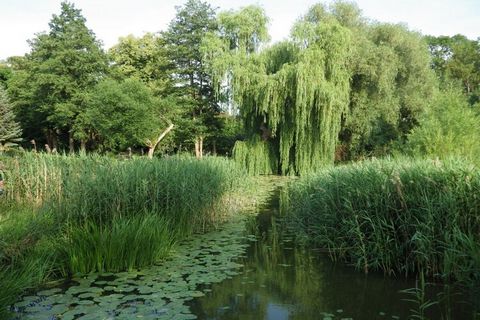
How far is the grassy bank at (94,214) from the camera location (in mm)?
5074

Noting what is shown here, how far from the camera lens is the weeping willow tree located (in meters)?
16.8

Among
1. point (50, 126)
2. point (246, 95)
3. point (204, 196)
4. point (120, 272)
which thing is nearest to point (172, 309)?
point (120, 272)

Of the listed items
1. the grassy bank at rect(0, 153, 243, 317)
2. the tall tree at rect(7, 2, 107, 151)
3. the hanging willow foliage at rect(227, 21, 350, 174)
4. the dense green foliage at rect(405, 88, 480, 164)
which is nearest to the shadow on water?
the grassy bank at rect(0, 153, 243, 317)

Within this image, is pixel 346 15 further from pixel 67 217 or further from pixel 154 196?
pixel 67 217

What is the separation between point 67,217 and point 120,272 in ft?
3.77

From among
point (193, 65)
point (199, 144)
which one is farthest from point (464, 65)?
point (199, 144)

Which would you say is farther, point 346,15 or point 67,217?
point 346,15

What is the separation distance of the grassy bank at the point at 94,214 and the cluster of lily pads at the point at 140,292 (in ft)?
0.76

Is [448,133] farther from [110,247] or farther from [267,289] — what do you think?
[110,247]

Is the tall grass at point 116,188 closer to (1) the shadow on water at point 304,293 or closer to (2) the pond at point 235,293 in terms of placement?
(2) the pond at point 235,293

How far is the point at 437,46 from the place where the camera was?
4844 centimetres

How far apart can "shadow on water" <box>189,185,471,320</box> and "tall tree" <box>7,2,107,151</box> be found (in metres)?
23.2

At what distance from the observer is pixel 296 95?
665 inches

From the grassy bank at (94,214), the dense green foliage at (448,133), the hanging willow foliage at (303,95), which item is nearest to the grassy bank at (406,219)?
the grassy bank at (94,214)
